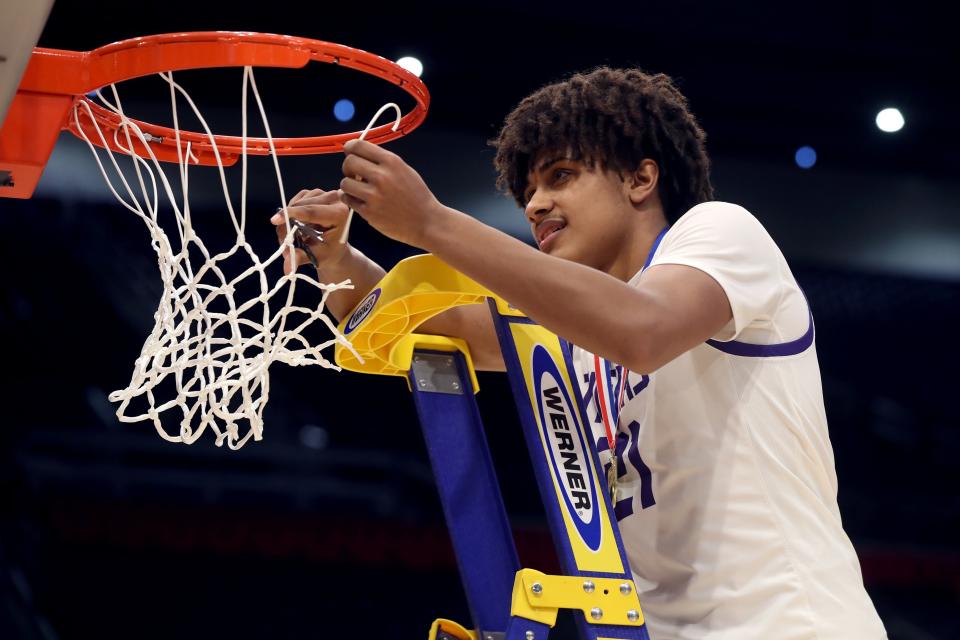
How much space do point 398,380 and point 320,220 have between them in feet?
12.1

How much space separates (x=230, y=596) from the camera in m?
4.48

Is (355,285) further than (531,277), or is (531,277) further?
(355,285)

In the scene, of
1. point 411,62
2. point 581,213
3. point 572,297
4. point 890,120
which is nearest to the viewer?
point 572,297

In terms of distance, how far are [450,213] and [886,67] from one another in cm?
323

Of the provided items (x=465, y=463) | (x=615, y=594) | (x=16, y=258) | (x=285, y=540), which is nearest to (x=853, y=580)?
(x=615, y=594)

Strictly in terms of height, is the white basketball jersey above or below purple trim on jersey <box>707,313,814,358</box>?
below

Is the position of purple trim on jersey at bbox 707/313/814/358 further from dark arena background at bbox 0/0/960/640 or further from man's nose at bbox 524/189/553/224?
dark arena background at bbox 0/0/960/640

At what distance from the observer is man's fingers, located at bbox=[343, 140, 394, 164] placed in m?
1.30

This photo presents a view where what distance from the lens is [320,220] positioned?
5.19 feet

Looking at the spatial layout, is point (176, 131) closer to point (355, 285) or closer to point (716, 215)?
point (355, 285)

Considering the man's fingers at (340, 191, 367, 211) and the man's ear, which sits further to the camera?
the man's ear

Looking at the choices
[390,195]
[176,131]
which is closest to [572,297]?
[390,195]

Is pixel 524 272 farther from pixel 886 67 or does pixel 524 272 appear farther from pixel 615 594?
pixel 886 67

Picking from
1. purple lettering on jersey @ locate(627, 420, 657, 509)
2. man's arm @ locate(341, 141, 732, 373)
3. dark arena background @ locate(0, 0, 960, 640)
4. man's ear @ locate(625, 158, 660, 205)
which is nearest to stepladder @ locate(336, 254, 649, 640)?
purple lettering on jersey @ locate(627, 420, 657, 509)
